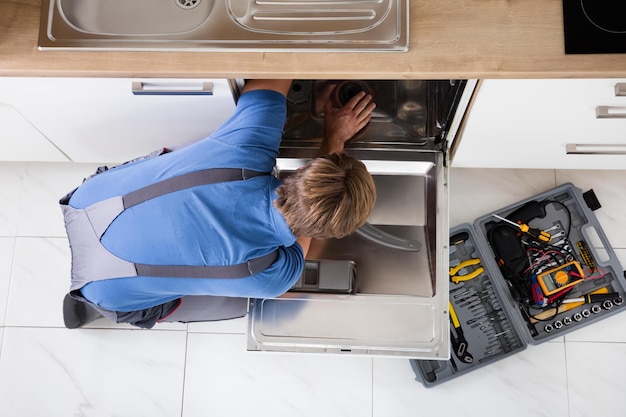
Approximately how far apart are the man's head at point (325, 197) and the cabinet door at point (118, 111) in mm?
351

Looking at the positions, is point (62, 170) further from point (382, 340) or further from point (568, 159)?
point (568, 159)

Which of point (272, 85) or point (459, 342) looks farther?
point (459, 342)

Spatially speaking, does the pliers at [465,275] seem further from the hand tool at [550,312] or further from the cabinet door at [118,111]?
the cabinet door at [118,111]

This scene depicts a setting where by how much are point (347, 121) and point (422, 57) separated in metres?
0.34

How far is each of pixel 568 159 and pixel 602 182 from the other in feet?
1.39

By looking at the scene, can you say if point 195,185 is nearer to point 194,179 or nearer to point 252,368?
point 194,179

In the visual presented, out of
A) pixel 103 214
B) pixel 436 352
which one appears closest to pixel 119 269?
pixel 103 214

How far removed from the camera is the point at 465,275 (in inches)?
80.4

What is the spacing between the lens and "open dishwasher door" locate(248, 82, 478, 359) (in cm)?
165

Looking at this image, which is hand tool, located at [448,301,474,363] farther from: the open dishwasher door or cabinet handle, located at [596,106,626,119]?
cabinet handle, located at [596,106,626,119]

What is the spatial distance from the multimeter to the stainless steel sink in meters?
1.04

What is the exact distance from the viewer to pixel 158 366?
2.16 m

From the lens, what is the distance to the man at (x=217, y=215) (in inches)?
51.3

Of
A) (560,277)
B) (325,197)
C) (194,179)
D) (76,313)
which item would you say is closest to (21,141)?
(76,313)
